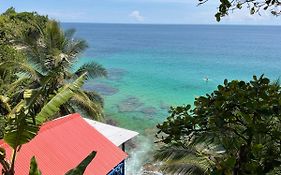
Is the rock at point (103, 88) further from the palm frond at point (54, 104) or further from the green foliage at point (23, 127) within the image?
the green foliage at point (23, 127)

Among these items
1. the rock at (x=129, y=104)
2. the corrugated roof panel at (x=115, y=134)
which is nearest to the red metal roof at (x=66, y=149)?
the corrugated roof panel at (x=115, y=134)

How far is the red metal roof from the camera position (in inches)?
312

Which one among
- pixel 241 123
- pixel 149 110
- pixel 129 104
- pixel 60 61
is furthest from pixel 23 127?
pixel 129 104

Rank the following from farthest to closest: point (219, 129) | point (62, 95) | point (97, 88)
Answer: point (97, 88) < point (62, 95) < point (219, 129)

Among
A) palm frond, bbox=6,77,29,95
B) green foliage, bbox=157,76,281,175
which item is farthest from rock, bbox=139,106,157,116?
green foliage, bbox=157,76,281,175

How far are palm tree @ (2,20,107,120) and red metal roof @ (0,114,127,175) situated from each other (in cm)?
288

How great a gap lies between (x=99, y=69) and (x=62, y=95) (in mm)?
7957

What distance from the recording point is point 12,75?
14500 mm

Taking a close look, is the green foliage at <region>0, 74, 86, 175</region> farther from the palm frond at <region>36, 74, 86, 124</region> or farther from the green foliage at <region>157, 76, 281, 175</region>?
the green foliage at <region>157, 76, 281, 175</region>

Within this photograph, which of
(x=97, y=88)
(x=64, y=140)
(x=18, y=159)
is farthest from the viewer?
(x=97, y=88)

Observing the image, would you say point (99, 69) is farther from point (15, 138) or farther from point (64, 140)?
point (15, 138)

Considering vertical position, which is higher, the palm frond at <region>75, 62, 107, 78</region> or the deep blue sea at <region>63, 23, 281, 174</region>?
the palm frond at <region>75, 62, 107, 78</region>

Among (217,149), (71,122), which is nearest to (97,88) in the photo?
(71,122)

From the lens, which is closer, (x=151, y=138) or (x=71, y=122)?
(x=71, y=122)
